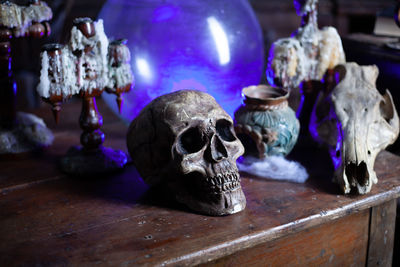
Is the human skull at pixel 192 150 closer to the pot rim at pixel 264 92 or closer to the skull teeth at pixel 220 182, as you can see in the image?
the skull teeth at pixel 220 182

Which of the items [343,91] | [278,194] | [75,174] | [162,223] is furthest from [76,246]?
[343,91]

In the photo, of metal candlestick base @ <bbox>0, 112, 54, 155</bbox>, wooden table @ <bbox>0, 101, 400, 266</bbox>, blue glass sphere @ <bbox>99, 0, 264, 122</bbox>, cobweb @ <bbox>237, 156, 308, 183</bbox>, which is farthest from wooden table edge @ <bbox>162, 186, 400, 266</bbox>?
metal candlestick base @ <bbox>0, 112, 54, 155</bbox>

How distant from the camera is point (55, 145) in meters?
1.09

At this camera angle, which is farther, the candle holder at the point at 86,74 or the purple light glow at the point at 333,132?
the purple light glow at the point at 333,132

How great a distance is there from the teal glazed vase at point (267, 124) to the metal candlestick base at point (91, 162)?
25 cm

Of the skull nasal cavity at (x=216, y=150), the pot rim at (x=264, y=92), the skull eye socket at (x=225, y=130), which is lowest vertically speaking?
the skull nasal cavity at (x=216, y=150)

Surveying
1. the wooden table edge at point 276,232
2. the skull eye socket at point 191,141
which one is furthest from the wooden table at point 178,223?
the skull eye socket at point 191,141

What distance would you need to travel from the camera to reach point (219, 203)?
30.6 inches

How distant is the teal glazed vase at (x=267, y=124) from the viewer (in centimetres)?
91

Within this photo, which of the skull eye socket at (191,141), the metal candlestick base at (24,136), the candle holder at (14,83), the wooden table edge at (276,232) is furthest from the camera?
the metal candlestick base at (24,136)

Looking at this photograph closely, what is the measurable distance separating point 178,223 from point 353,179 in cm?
33

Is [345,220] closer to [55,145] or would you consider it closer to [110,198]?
[110,198]

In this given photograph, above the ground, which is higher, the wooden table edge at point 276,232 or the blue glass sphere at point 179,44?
the blue glass sphere at point 179,44

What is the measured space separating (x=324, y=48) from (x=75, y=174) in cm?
57
